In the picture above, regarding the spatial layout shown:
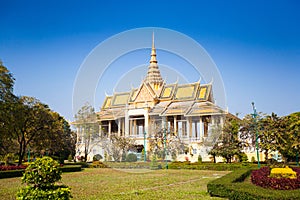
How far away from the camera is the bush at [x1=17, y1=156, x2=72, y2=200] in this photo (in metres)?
6.10

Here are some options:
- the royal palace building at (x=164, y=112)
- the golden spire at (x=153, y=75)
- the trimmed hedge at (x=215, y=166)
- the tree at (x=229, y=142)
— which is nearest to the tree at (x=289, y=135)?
the trimmed hedge at (x=215, y=166)

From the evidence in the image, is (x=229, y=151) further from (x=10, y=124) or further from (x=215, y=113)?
(x=10, y=124)

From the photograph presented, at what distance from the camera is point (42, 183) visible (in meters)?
6.33

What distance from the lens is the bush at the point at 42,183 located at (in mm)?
6102

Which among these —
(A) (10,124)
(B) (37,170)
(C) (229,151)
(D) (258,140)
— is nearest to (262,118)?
(D) (258,140)

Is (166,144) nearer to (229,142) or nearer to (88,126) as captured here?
(229,142)

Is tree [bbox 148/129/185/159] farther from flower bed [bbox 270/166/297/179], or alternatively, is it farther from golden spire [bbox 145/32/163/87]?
flower bed [bbox 270/166/297/179]

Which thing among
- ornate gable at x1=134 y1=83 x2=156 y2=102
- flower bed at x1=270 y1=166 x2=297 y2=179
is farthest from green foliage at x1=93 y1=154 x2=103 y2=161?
flower bed at x1=270 y1=166 x2=297 y2=179

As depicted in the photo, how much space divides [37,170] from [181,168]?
56.6 ft

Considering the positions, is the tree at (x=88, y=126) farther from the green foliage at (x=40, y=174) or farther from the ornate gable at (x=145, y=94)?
the green foliage at (x=40, y=174)

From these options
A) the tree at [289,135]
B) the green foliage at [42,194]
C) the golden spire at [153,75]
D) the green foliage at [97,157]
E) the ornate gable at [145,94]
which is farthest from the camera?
the golden spire at [153,75]

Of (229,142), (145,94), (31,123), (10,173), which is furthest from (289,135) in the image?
(145,94)

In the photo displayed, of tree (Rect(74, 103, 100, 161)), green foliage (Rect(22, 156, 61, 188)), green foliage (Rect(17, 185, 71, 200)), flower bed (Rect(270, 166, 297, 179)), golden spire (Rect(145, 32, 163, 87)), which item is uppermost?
golden spire (Rect(145, 32, 163, 87))

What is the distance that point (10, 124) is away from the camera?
58.6 feet
